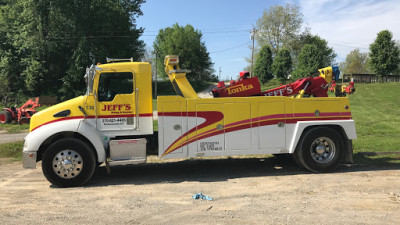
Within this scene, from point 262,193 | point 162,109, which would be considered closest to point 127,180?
point 162,109

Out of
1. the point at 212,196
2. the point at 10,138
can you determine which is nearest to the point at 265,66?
the point at 10,138

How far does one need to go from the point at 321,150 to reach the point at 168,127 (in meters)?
→ 3.75

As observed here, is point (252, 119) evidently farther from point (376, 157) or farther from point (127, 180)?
point (376, 157)

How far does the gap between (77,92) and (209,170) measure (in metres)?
32.0

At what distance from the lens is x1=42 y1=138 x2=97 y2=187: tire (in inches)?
245

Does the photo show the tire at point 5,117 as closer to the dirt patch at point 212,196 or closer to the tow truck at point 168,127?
the dirt patch at point 212,196

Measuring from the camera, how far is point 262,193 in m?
5.70

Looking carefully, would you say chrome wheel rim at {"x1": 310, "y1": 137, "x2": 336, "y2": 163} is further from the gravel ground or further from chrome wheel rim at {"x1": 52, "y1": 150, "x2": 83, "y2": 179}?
the gravel ground

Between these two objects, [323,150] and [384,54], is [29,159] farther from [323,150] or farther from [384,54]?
[384,54]

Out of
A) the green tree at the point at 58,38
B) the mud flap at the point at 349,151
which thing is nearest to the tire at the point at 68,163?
the mud flap at the point at 349,151

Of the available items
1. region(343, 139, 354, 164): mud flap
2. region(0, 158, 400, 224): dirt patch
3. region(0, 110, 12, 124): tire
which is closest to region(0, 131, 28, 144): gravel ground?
region(0, 110, 12, 124): tire

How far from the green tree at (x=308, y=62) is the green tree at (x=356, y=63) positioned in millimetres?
52536

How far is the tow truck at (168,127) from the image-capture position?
6.31m

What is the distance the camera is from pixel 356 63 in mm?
89000
